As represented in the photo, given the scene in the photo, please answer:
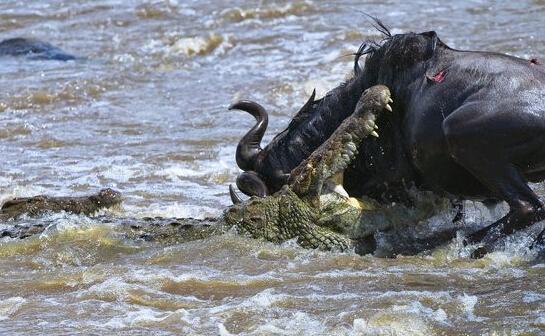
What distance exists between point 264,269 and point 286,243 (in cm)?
40

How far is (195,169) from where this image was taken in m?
10.6

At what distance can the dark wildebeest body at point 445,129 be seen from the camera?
6859 mm

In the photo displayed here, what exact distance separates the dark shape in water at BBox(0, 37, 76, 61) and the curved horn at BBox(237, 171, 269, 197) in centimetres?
969

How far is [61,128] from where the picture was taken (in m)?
12.7

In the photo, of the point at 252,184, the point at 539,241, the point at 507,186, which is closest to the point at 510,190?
the point at 507,186

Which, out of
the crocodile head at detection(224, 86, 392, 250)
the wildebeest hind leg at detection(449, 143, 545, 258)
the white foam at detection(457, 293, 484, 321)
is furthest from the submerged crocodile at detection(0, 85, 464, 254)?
the white foam at detection(457, 293, 484, 321)

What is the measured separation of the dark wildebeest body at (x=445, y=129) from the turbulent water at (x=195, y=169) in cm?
38

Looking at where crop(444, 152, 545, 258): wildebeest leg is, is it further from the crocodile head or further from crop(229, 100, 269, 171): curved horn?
crop(229, 100, 269, 171): curved horn

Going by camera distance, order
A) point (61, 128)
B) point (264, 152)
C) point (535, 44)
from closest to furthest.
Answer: point (264, 152) < point (61, 128) < point (535, 44)

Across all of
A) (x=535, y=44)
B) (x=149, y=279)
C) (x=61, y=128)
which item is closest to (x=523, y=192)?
(x=149, y=279)

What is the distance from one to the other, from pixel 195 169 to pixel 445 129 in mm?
4074

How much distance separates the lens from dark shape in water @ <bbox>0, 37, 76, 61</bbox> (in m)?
17.2

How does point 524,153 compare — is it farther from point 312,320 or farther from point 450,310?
point 312,320

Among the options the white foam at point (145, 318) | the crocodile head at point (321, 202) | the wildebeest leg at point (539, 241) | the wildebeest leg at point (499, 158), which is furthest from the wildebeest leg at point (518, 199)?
the white foam at point (145, 318)
